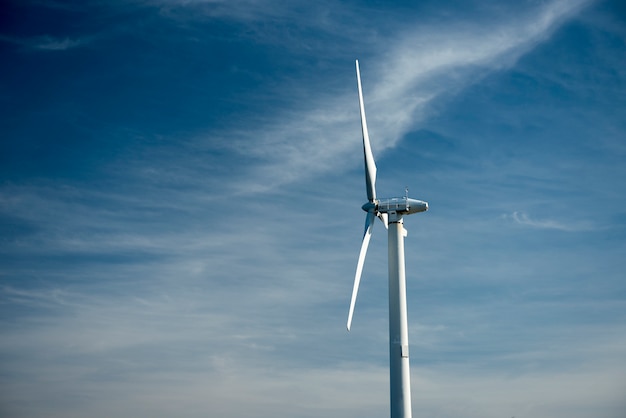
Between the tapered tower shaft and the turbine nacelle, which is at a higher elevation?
the turbine nacelle

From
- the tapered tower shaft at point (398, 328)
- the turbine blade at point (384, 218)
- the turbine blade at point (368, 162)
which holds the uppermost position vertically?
the turbine blade at point (368, 162)

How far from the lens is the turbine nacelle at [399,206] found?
93188 mm

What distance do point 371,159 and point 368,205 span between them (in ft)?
20.8

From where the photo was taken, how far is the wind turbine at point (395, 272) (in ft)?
286

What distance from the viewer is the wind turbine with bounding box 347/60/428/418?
87312 millimetres

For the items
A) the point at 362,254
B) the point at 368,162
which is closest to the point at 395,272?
the point at 362,254

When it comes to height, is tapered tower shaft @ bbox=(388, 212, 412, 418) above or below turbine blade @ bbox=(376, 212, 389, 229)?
below

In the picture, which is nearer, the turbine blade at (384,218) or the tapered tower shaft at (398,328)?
the tapered tower shaft at (398,328)

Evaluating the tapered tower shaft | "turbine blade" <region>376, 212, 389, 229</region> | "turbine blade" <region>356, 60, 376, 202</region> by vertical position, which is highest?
"turbine blade" <region>356, 60, 376, 202</region>

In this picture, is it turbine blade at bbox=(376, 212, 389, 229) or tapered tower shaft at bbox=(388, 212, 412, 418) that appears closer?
tapered tower shaft at bbox=(388, 212, 412, 418)

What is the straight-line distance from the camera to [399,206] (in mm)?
93375

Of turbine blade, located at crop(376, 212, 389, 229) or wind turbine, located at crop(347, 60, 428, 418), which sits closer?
wind turbine, located at crop(347, 60, 428, 418)

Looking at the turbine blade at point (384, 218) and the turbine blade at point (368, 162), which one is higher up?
the turbine blade at point (368, 162)

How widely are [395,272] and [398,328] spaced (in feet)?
22.1
